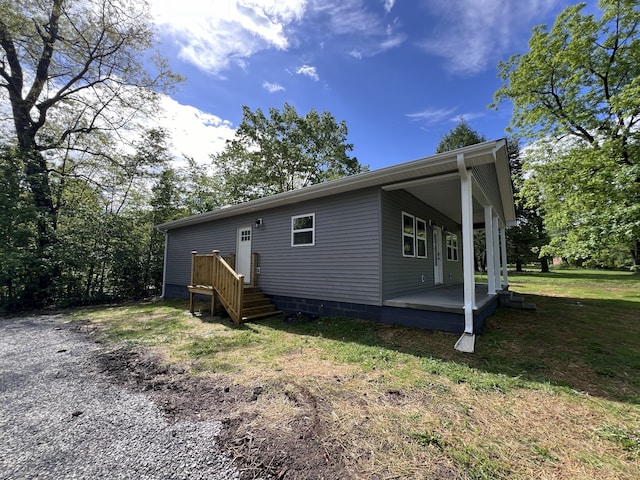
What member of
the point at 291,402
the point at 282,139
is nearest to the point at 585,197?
the point at 291,402

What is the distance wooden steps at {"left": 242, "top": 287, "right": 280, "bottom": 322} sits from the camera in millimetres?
6684

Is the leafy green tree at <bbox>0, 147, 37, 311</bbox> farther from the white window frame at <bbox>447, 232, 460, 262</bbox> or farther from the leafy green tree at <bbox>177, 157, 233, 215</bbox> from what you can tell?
the white window frame at <bbox>447, 232, 460, 262</bbox>

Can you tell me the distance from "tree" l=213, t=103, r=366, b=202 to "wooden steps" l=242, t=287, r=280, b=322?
12.4 metres

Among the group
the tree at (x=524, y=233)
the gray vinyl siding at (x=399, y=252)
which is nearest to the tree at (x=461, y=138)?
the tree at (x=524, y=233)

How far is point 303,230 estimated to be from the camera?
23.1ft

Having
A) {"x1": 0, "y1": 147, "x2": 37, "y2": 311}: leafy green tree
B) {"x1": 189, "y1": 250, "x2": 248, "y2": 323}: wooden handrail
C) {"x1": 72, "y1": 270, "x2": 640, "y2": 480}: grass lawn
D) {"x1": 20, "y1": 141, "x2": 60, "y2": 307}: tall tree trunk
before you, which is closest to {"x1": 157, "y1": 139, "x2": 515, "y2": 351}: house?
{"x1": 72, "y1": 270, "x2": 640, "y2": 480}: grass lawn

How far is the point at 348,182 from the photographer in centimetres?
567

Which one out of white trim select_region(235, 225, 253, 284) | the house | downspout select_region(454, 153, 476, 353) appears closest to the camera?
downspout select_region(454, 153, 476, 353)

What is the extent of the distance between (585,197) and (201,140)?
67.7ft

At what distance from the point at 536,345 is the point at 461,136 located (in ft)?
76.3

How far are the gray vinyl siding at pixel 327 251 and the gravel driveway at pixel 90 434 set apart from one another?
4.08 metres

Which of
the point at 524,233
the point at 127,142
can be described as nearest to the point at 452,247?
the point at 127,142

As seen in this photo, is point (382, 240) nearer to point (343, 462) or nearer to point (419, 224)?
point (419, 224)

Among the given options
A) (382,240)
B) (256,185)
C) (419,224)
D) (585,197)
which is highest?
(256,185)
